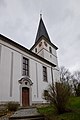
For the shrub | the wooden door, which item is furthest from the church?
the shrub

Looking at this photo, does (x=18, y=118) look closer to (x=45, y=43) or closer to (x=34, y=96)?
(x=34, y=96)

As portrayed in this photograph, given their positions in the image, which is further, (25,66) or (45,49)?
(45,49)

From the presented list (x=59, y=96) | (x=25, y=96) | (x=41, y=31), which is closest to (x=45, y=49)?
(x=41, y=31)

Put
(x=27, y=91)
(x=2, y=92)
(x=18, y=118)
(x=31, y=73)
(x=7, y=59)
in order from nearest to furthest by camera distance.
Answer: (x=18, y=118), (x=2, y=92), (x=7, y=59), (x=27, y=91), (x=31, y=73)

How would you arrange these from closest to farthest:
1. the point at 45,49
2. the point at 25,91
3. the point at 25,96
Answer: the point at 25,96 → the point at 25,91 → the point at 45,49

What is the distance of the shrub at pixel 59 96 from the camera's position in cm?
649

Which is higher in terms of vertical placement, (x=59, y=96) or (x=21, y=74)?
(x=21, y=74)

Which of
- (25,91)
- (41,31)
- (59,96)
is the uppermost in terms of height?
(41,31)

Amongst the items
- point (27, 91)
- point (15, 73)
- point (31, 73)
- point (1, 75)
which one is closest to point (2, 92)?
point (1, 75)

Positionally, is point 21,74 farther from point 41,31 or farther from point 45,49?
point 41,31

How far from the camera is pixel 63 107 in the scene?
21.4 feet

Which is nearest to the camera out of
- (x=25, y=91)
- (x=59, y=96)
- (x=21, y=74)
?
(x=59, y=96)

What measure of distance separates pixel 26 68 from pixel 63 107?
32.0 ft

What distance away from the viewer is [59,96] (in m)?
6.54
